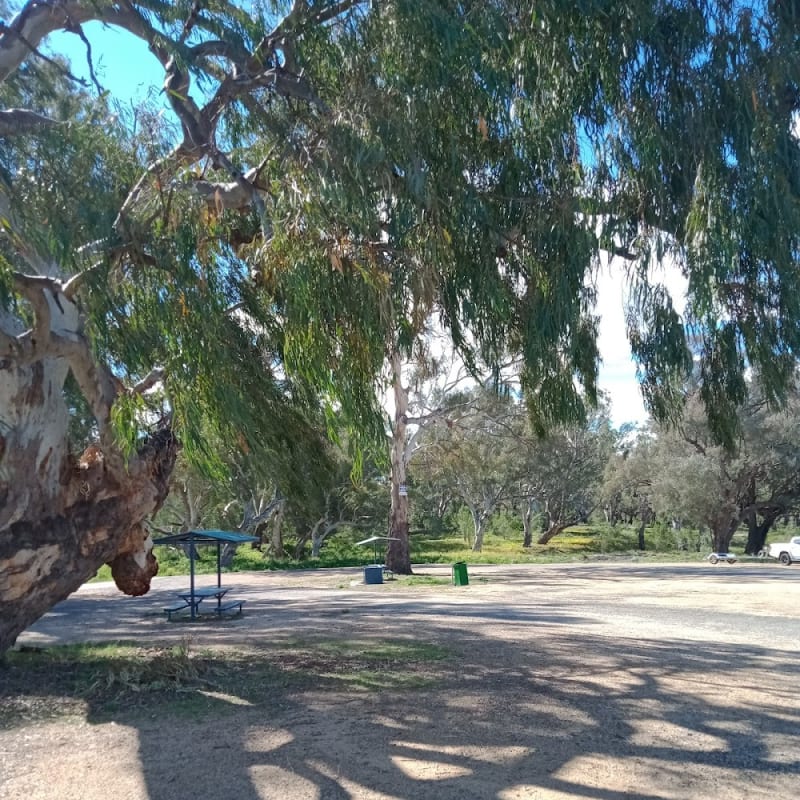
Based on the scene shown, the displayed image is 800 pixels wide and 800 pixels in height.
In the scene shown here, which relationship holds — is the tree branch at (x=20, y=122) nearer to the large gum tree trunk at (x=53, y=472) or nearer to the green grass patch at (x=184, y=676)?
the large gum tree trunk at (x=53, y=472)

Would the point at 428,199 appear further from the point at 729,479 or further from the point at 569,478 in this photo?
the point at 569,478

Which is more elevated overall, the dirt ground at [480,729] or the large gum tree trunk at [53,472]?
the large gum tree trunk at [53,472]

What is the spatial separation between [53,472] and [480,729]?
4.95 meters

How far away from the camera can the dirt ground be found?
6.02m

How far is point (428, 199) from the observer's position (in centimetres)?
622

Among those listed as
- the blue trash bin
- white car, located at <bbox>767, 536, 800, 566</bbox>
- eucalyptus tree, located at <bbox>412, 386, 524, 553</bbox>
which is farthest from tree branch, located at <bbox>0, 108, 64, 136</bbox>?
white car, located at <bbox>767, 536, 800, 566</bbox>

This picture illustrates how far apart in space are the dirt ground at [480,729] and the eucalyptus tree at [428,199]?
2.37 m

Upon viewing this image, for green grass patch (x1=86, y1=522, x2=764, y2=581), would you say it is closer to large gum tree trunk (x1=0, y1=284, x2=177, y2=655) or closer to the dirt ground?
the dirt ground

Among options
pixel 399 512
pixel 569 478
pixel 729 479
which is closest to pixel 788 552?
pixel 729 479

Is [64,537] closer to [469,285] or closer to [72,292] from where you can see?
[72,292]

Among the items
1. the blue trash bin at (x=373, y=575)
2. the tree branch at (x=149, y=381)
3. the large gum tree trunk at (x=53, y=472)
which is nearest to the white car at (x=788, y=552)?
the blue trash bin at (x=373, y=575)

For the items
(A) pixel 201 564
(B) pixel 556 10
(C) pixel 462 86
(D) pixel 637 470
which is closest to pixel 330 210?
(C) pixel 462 86

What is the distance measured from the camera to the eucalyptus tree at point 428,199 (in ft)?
20.2

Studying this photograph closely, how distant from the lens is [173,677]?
9.48 metres
